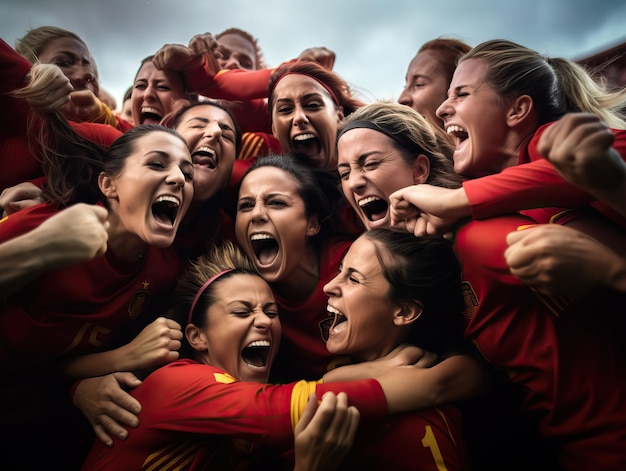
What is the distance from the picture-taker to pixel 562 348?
977mm

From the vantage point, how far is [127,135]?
1.35 m

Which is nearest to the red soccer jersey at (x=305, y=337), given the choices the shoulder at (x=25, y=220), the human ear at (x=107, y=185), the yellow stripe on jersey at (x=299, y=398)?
the yellow stripe on jersey at (x=299, y=398)

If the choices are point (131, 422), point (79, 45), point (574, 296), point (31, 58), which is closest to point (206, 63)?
point (79, 45)

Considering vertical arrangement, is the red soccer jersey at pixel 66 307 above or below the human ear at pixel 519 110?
below

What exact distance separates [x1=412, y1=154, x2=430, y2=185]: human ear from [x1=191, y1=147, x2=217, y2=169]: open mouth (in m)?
0.59

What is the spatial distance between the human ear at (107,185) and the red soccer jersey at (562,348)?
803mm

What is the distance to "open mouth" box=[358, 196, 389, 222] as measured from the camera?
1.37m

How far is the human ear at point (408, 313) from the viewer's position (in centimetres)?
121

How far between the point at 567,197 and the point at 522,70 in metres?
0.39

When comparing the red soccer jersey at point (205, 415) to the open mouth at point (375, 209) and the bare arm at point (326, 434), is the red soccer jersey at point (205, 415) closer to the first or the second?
the bare arm at point (326, 434)

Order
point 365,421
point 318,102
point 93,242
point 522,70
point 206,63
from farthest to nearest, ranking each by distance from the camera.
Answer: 1. point 206,63
2. point 318,102
3. point 522,70
4. point 365,421
5. point 93,242


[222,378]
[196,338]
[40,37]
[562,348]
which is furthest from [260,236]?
[40,37]

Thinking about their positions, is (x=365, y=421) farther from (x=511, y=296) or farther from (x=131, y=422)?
(x=131, y=422)

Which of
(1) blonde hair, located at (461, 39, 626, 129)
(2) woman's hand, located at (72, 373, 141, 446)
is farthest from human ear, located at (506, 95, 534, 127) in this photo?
(2) woman's hand, located at (72, 373, 141, 446)
